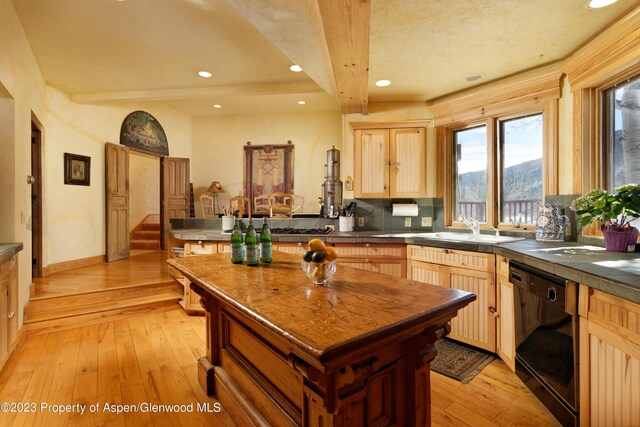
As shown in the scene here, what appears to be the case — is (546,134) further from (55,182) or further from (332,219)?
(55,182)

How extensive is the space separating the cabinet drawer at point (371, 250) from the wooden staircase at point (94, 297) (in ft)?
6.94

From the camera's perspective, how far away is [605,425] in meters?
1.31

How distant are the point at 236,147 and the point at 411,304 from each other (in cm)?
654

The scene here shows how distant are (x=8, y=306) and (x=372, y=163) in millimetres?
3373

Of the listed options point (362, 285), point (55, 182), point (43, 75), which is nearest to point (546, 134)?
point (362, 285)

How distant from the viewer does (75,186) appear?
4.77 metres

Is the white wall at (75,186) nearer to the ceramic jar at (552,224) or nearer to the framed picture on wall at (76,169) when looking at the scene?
the framed picture on wall at (76,169)

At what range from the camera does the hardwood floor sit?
1.72m

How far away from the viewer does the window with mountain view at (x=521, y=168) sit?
2.74 m

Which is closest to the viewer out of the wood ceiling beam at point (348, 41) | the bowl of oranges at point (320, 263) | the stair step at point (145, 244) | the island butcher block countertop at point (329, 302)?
the island butcher block countertop at point (329, 302)

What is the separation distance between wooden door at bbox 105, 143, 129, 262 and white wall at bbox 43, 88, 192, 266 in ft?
0.35

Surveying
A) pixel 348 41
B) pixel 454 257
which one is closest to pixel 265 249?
pixel 348 41

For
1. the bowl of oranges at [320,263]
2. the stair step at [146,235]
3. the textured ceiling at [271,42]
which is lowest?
the stair step at [146,235]

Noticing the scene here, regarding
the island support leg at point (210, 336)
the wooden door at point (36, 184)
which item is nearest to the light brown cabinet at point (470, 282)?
the island support leg at point (210, 336)
